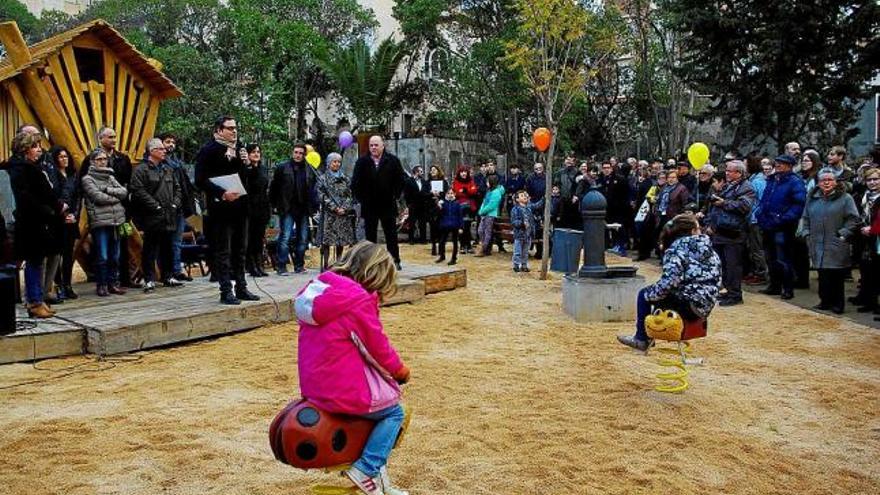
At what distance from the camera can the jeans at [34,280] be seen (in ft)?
23.9

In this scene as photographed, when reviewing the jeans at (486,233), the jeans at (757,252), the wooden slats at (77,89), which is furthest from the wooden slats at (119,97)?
the jeans at (757,252)

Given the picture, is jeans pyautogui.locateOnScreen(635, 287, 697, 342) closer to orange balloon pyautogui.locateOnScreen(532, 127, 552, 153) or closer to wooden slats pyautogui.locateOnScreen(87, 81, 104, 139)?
orange balloon pyautogui.locateOnScreen(532, 127, 552, 153)

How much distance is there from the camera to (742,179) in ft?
32.4

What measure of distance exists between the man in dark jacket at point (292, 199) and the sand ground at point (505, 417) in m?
2.62

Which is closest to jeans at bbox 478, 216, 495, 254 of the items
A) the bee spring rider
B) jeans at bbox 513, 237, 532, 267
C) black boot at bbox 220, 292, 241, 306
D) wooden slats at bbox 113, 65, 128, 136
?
jeans at bbox 513, 237, 532, 267

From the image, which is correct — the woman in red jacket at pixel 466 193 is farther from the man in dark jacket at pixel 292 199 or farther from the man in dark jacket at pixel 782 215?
the man in dark jacket at pixel 782 215

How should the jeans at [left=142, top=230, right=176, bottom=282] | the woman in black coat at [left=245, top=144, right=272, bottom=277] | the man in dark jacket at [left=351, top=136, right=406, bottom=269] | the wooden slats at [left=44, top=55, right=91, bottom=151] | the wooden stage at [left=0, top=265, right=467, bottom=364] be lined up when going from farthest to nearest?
the man in dark jacket at [left=351, top=136, right=406, bottom=269], the woman in black coat at [left=245, top=144, right=272, bottom=277], the wooden slats at [left=44, top=55, right=91, bottom=151], the jeans at [left=142, top=230, right=176, bottom=282], the wooden stage at [left=0, top=265, right=467, bottom=364]

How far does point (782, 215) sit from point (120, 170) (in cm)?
803

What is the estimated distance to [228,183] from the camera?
7.46m

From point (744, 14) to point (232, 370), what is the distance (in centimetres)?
1508

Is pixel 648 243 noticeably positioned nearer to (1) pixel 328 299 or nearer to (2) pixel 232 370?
(2) pixel 232 370

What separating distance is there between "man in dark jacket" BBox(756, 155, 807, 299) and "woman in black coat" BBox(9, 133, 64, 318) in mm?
8293

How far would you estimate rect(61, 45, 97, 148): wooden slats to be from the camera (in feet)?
31.7

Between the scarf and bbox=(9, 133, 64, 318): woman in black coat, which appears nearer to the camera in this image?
bbox=(9, 133, 64, 318): woman in black coat
